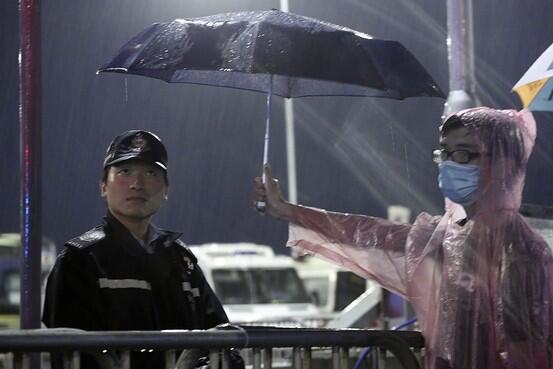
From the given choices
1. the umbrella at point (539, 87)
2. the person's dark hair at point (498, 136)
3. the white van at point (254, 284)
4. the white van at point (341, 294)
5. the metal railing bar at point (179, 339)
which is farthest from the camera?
the white van at point (254, 284)

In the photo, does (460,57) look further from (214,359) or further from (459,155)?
(214,359)

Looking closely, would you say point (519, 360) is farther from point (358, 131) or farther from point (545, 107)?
point (358, 131)

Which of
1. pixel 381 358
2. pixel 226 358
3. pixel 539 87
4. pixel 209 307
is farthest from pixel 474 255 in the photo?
pixel 539 87

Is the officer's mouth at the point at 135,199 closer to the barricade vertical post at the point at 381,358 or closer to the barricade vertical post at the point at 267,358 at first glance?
the barricade vertical post at the point at 267,358

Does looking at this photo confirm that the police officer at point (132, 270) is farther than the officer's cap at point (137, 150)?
No

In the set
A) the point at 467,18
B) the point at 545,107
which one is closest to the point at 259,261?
the point at 467,18

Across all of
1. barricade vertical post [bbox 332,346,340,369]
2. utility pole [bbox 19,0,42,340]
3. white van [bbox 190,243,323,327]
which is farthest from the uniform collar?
white van [bbox 190,243,323,327]

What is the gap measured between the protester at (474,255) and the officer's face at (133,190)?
0.42 meters

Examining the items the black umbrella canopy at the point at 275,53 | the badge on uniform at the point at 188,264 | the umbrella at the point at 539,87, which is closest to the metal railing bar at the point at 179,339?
the badge on uniform at the point at 188,264

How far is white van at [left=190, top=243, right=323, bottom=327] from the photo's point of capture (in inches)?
718

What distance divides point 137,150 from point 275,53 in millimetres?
696

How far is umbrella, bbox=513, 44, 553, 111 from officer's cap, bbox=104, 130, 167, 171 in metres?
1.92

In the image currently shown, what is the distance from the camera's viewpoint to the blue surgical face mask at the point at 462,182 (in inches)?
164

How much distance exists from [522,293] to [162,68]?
170cm
